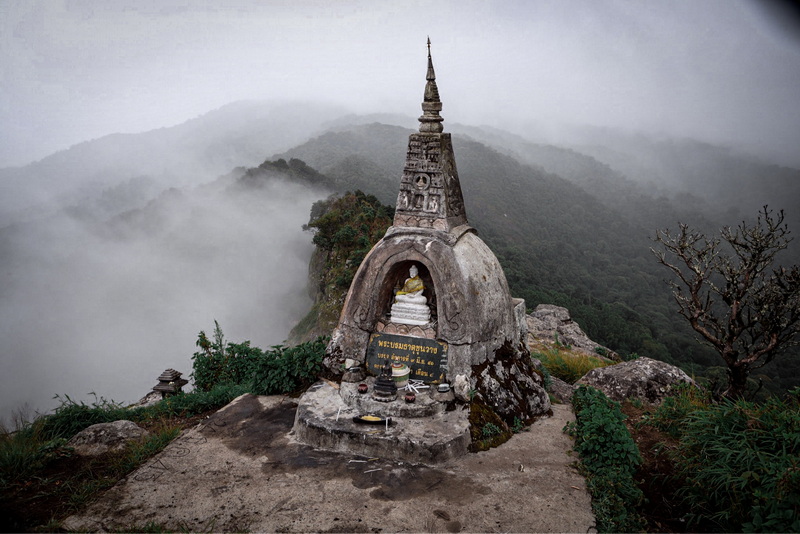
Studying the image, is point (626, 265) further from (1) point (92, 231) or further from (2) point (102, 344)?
(1) point (92, 231)

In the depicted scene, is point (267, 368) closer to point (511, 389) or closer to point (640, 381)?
point (511, 389)

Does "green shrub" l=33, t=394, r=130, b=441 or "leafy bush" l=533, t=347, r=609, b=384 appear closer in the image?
"green shrub" l=33, t=394, r=130, b=441

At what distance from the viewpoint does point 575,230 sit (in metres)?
45.2

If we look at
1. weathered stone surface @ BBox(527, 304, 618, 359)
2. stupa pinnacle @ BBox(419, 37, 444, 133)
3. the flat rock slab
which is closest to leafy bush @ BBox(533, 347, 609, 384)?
weathered stone surface @ BBox(527, 304, 618, 359)

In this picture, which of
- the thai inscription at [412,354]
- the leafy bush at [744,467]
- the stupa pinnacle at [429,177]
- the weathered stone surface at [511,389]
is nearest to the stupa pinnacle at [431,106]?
the stupa pinnacle at [429,177]

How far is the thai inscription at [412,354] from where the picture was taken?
25.7 feet

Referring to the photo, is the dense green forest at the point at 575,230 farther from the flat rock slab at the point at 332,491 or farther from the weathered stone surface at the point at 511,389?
the flat rock slab at the point at 332,491

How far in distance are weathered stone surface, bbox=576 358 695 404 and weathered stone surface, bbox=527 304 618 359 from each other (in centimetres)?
474

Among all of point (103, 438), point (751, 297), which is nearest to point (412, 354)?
point (103, 438)

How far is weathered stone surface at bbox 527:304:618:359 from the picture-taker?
14974 millimetres

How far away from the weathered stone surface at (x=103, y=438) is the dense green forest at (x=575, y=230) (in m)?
18.6

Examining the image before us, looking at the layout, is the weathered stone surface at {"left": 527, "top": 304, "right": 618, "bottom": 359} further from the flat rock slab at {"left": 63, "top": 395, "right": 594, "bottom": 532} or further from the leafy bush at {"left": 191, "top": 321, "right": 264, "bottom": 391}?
the leafy bush at {"left": 191, "top": 321, "right": 264, "bottom": 391}

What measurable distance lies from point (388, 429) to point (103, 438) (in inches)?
172

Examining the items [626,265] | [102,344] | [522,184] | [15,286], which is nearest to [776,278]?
[626,265]
